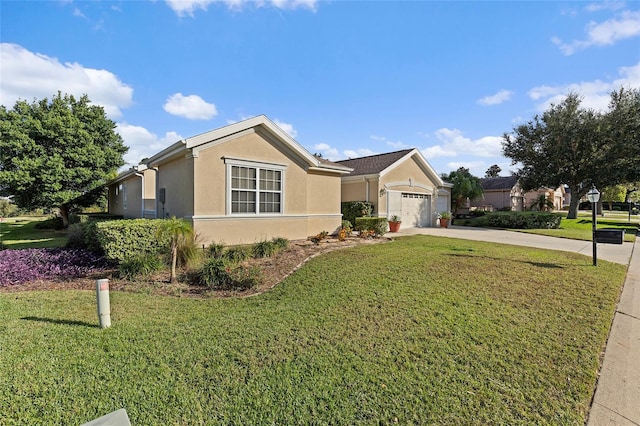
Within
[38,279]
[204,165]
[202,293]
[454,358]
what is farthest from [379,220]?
[38,279]

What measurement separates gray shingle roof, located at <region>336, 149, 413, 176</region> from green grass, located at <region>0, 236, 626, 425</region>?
40.9 feet

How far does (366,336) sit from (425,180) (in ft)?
61.7

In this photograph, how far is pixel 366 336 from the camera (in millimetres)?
4270

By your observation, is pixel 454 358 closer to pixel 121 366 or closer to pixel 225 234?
pixel 121 366

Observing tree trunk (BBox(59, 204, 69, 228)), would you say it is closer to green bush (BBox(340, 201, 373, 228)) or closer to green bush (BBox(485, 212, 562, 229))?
green bush (BBox(340, 201, 373, 228))

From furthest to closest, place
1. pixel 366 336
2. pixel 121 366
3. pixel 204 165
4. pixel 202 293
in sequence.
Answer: pixel 204 165, pixel 202 293, pixel 366 336, pixel 121 366

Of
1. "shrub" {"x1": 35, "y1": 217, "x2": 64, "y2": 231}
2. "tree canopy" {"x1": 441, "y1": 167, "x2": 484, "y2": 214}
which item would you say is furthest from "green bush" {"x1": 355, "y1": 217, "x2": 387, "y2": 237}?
"shrub" {"x1": 35, "y1": 217, "x2": 64, "y2": 231}

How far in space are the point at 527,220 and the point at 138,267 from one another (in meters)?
23.5

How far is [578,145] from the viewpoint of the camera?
998 inches

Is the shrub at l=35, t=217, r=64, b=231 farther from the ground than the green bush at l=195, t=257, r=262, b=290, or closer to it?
farther from the ground

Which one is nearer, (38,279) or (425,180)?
(38,279)

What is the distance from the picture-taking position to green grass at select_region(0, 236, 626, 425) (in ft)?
9.28

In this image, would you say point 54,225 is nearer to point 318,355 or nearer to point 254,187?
point 254,187

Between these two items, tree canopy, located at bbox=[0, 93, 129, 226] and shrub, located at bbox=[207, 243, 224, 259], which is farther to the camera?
tree canopy, located at bbox=[0, 93, 129, 226]
